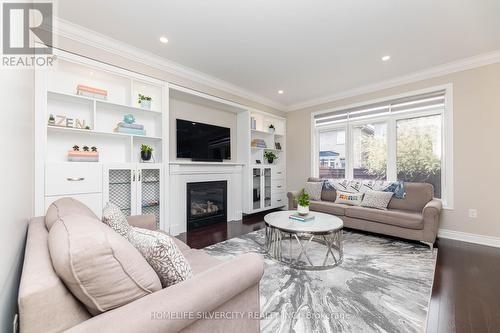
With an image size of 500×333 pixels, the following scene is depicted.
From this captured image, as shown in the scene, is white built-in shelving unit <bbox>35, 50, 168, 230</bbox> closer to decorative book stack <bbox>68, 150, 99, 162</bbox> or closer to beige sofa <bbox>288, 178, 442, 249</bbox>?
decorative book stack <bbox>68, 150, 99, 162</bbox>

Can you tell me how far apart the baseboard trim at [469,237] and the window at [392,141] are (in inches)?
16.7

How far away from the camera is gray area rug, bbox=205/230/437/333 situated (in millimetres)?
1526

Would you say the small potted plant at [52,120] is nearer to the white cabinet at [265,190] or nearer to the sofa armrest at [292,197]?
the white cabinet at [265,190]

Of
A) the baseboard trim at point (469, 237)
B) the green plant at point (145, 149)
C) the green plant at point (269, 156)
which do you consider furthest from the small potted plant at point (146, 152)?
the baseboard trim at point (469, 237)

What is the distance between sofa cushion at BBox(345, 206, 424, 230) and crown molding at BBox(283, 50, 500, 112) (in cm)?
225

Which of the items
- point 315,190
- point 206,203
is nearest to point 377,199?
point 315,190

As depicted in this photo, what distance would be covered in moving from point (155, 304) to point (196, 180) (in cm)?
318

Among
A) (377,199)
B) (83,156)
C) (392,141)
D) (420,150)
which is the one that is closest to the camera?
(83,156)

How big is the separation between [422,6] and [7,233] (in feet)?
11.5

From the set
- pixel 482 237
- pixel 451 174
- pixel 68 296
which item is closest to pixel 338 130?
pixel 451 174

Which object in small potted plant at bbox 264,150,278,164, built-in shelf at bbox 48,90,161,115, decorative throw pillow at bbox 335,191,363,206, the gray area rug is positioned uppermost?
built-in shelf at bbox 48,90,161,115

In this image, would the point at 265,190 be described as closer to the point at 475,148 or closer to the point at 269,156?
the point at 269,156

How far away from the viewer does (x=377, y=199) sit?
3.50m

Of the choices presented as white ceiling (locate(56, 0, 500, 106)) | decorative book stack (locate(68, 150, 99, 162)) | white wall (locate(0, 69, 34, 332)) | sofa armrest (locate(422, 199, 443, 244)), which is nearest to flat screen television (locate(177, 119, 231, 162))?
white ceiling (locate(56, 0, 500, 106))
